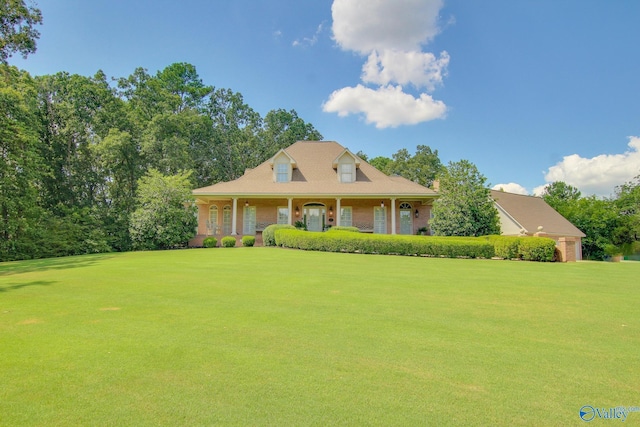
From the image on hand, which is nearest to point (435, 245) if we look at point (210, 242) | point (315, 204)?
point (315, 204)

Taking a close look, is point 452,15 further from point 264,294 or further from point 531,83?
point 264,294

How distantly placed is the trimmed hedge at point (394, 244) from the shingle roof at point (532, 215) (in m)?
10.7

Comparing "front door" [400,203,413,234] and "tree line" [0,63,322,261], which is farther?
"front door" [400,203,413,234]

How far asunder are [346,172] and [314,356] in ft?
70.9

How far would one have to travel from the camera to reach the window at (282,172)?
81.2 feet

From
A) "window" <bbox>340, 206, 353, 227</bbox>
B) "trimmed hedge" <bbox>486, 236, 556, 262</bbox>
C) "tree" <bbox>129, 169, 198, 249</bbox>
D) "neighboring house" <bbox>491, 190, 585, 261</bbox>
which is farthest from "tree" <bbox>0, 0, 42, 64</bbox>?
"neighboring house" <bbox>491, 190, 585, 261</bbox>

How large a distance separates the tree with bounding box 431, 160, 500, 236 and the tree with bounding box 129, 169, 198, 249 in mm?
15444

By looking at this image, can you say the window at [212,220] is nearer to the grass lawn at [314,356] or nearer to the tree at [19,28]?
the tree at [19,28]

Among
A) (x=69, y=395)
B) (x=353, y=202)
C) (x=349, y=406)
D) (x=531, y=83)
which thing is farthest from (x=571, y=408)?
(x=353, y=202)

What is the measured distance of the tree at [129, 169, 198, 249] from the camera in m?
21.1

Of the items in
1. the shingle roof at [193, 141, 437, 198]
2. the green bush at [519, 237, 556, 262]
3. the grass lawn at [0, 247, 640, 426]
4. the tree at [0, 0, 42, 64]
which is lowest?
the grass lawn at [0, 247, 640, 426]

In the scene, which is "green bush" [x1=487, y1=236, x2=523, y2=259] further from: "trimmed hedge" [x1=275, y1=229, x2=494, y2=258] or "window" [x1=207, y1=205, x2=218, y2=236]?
"window" [x1=207, y1=205, x2=218, y2=236]

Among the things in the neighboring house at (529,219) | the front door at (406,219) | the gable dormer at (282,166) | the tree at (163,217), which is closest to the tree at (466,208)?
the neighboring house at (529,219)

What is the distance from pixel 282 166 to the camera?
24906 millimetres
